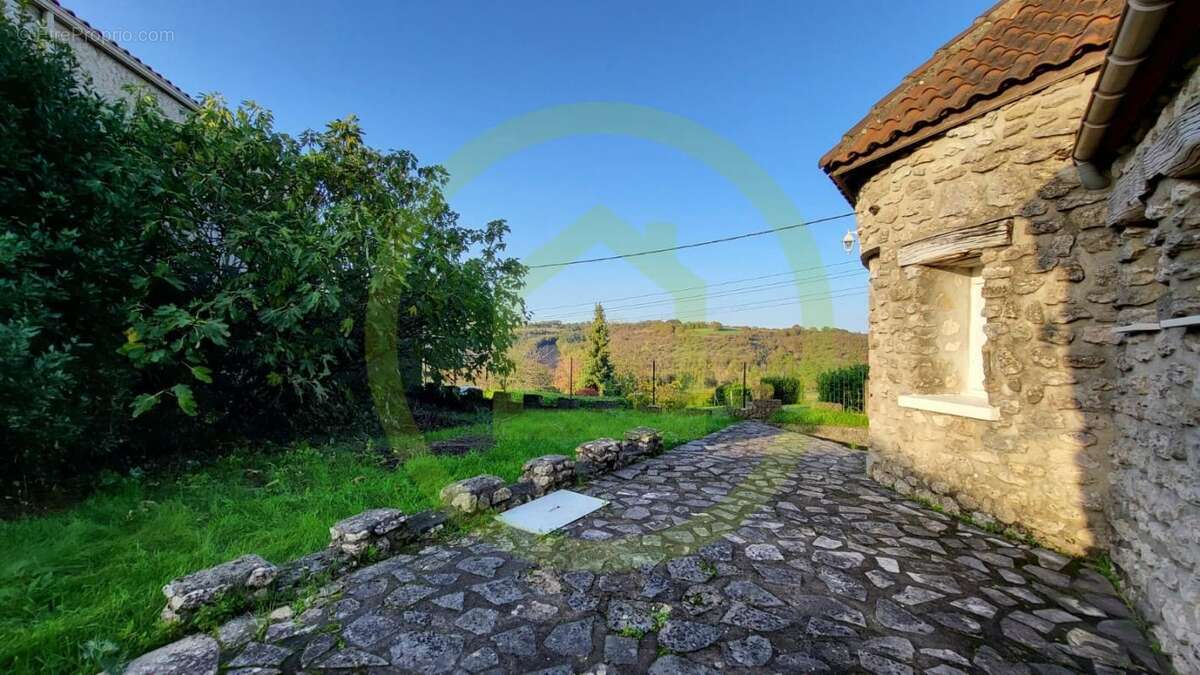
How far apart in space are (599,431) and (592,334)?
1104 centimetres

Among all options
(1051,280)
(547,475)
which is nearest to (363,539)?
(547,475)

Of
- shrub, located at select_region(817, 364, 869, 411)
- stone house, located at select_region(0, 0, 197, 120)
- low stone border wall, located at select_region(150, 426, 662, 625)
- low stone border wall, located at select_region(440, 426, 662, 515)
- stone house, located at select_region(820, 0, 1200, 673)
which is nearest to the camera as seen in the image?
stone house, located at select_region(820, 0, 1200, 673)

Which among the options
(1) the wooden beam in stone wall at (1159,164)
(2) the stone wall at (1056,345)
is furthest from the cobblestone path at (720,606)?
(1) the wooden beam in stone wall at (1159,164)

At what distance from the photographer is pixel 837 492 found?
14.6 ft

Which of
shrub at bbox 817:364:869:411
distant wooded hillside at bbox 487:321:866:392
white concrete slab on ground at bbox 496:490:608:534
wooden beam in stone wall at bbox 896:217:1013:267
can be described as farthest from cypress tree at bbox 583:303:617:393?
wooden beam in stone wall at bbox 896:217:1013:267

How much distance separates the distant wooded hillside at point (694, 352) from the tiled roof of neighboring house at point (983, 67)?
8.44 m

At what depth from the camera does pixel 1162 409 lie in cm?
221

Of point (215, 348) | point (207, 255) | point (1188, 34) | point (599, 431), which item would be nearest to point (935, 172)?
point (1188, 34)

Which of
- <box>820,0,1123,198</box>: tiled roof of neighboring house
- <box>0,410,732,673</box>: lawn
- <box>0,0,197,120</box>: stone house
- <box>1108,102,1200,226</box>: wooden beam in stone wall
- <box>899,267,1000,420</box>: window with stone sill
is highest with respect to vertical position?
<box>0,0,197,120</box>: stone house

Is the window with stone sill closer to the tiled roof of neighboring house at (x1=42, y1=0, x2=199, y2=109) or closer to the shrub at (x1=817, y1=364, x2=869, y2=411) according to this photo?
the shrub at (x1=817, y1=364, x2=869, y2=411)

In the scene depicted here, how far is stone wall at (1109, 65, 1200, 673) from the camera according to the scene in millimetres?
1925

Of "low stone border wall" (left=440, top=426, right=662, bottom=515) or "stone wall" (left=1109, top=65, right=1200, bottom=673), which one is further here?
"low stone border wall" (left=440, top=426, right=662, bottom=515)

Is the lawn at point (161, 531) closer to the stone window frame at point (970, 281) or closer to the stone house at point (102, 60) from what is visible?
the stone window frame at point (970, 281)

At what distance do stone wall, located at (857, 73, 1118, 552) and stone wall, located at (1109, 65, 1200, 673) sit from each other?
0.26 metres
